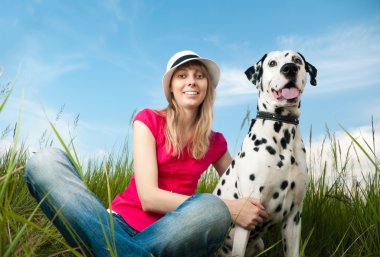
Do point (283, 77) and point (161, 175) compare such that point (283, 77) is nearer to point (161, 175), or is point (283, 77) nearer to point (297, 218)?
point (297, 218)

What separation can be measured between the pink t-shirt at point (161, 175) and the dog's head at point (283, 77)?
0.91 m

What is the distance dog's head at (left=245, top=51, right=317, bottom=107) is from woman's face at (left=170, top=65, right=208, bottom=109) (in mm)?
551

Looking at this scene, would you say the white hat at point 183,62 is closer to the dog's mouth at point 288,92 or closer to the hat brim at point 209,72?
the hat brim at point 209,72

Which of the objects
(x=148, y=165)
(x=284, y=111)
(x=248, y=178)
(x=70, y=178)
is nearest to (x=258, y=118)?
(x=284, y=111)

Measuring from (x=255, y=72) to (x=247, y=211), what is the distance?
116 cm

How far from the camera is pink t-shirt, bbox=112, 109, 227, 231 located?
3.64 m

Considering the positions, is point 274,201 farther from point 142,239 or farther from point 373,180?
point 373,180

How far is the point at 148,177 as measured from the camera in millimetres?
3482

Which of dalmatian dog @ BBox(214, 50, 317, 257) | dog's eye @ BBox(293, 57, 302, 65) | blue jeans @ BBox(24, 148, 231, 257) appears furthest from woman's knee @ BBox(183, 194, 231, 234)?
dog's eye @ BBox(293, 57, 302, 65)

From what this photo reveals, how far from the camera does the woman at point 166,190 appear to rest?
9.77 ft

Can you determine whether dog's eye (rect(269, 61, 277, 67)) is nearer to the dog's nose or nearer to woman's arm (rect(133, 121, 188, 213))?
the dog's nose

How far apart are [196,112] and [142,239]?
1423 millimetres

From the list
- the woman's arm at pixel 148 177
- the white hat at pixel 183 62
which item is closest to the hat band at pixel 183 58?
the white hat at pixel 183 62

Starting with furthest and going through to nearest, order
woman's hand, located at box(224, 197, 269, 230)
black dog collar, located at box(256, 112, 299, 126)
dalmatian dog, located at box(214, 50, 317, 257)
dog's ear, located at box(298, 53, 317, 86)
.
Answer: dog's ear, located at box(298, 53, 317, 86) < black dog collar, located at box(256, 112, 299, 126) < dalmatian dog, located at box(214, 50, 317, 257) < woman's hand, located at box(224, 197, 269, 230)
